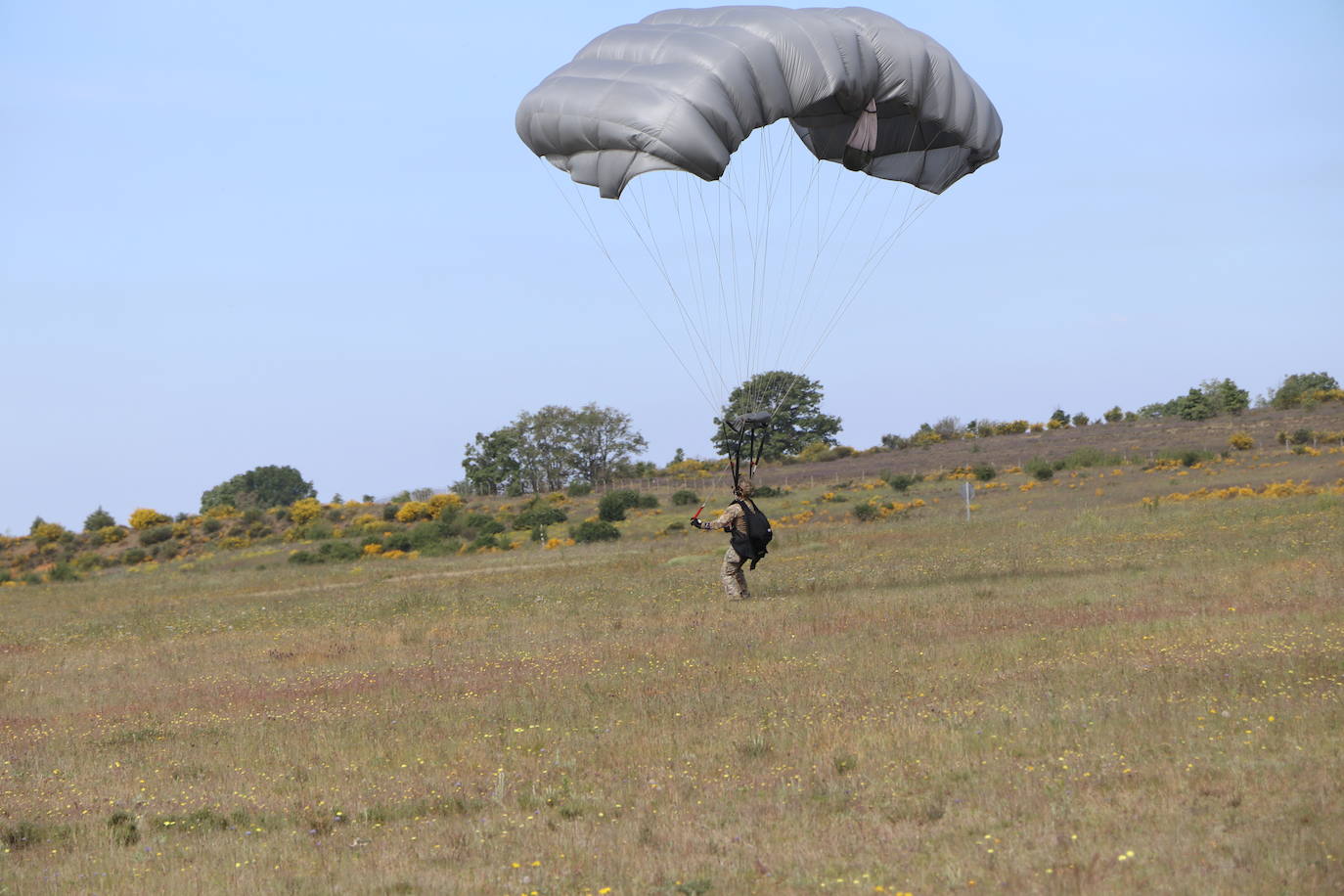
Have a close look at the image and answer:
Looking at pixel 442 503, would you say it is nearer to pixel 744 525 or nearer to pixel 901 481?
pixel 901 481

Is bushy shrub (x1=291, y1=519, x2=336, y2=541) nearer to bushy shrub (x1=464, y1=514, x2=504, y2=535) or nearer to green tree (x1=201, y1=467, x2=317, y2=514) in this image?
bushy shrub (x1=464, y1=514, x2=504, y2=535)

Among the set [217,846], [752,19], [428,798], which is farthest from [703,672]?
[752,19]

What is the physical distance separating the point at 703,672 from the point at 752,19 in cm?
1046

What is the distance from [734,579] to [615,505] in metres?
39.5

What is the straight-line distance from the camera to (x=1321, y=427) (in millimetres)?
Result: 67438

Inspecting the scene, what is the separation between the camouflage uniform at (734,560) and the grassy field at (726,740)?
0.72 meters

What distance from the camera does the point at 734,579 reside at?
22.3 metres

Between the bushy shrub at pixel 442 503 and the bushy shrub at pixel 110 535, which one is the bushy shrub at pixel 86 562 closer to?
the bushy shrub at pixel 110 535

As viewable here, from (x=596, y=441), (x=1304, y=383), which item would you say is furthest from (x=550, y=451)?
(x=1304, y=383)

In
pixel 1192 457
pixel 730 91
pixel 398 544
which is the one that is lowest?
pixel 398 544

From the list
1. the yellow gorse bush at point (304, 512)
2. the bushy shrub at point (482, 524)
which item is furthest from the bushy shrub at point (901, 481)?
the yellow gorse bush at point (304, 512)

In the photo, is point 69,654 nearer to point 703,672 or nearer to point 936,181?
point 703,672

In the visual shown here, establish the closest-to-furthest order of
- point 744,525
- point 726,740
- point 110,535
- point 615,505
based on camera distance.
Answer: point 726,740, point 744,525, point 615,505, point 110,535

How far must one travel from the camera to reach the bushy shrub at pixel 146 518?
282 feet
